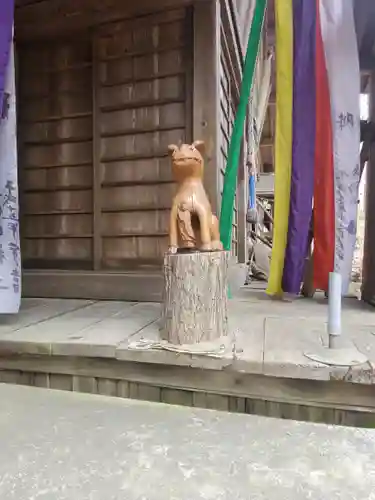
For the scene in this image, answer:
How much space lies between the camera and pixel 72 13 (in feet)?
9.74

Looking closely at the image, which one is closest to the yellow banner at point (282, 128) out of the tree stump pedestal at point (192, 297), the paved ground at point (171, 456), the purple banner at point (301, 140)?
the purple banner at point (301, 140)

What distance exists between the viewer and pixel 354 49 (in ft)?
7.35

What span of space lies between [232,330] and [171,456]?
0.83 m

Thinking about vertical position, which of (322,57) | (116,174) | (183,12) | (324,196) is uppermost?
(183,12)

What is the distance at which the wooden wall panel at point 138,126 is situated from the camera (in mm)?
2887

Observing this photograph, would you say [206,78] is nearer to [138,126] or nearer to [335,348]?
[138,126]

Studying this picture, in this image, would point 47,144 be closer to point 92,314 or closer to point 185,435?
point 92,314

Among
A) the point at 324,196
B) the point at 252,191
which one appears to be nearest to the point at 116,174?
the point at 324,196

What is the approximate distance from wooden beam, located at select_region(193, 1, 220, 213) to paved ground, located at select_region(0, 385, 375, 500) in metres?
1.94

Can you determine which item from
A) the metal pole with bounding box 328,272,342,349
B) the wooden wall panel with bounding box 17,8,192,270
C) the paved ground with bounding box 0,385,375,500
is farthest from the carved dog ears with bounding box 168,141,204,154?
the paved ground with bounding box 0,385,375,500

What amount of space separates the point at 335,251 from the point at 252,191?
11.4 feet

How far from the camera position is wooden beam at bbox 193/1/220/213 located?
9.07ft

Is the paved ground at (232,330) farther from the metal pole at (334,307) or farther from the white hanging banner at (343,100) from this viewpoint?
the white hanging banner at (343,100)

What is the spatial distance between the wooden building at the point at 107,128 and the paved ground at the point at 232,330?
49 centimetres
